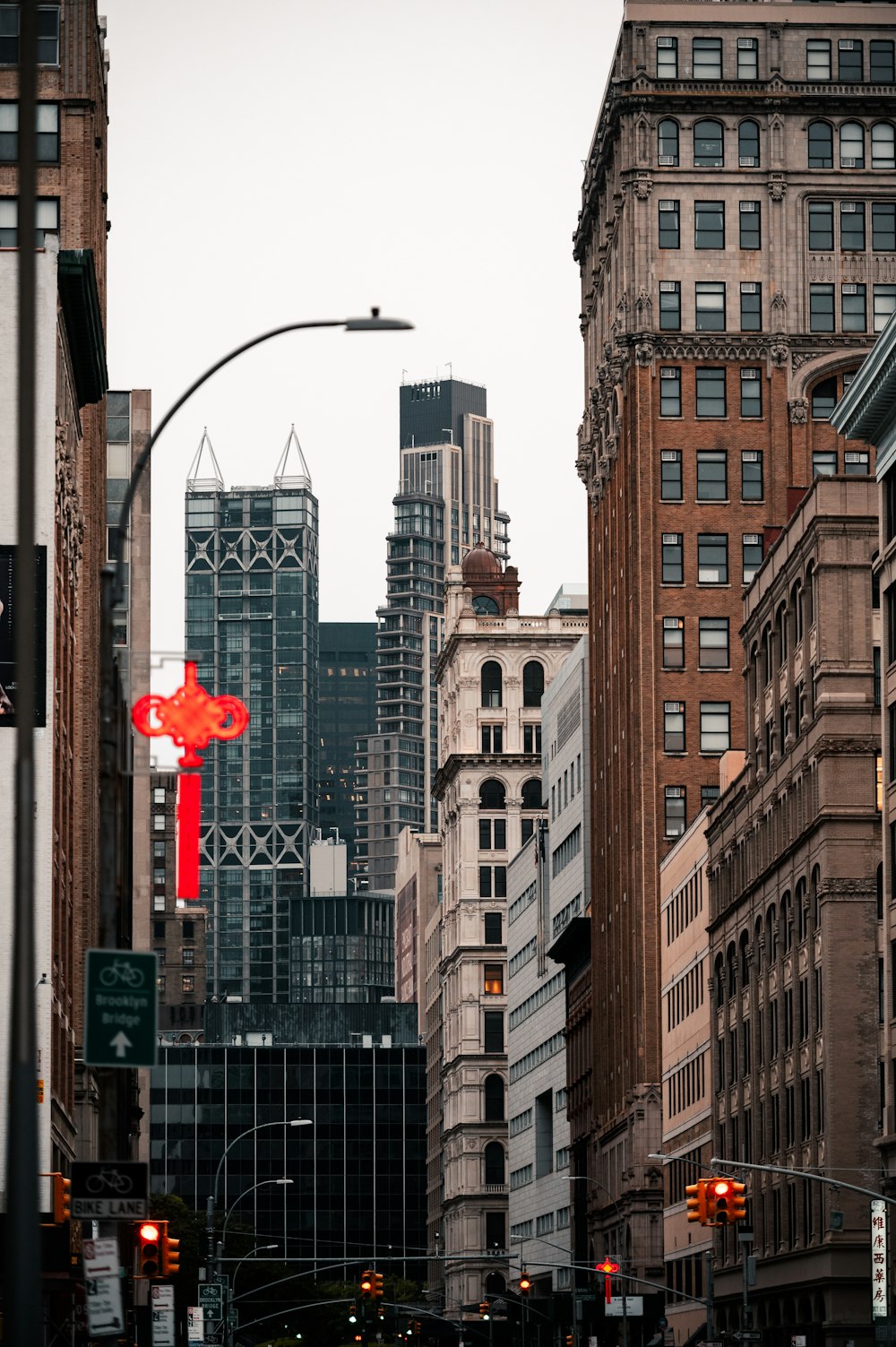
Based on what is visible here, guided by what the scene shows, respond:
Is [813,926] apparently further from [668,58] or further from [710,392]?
[668,58]

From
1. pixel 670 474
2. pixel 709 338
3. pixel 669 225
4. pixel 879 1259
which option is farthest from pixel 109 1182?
pixel 669 225

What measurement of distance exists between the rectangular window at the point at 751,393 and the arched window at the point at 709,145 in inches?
442

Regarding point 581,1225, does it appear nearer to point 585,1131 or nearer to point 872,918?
point 585,1131

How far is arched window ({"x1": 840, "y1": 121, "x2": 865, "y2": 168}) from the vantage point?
12825 cm

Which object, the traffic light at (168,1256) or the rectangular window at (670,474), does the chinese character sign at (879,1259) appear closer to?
the traffic light at (168,1256)

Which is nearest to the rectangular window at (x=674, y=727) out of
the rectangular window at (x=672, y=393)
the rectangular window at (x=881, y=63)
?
the rectangular window at (x=672, y=393)

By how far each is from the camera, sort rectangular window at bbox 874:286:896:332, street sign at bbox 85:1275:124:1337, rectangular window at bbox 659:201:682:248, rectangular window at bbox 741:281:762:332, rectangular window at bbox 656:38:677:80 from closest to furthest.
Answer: street sign at bbox 85:1275:124:1337
rectangular window at bbox 874:286:896:332
rectangular window at bbox 741:281:762:332
rectangular window at bbox 659:201:682:248
rectangular window at bbox 656:38:677:80

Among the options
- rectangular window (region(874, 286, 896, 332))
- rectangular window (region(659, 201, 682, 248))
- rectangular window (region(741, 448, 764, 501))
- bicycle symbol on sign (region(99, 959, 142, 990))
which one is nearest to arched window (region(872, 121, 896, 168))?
rectangular window (region(874, 286, 896, 332))

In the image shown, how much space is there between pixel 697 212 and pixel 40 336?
69.3 m

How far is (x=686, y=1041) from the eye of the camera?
357 feet

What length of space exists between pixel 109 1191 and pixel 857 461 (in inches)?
4030

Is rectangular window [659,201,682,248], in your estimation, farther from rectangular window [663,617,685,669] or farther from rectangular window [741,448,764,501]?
rectangular window [663,617,685,669]

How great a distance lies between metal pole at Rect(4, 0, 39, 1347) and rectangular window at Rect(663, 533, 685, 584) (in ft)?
346

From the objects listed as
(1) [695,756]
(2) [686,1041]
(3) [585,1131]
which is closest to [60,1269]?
(2) [686,1041]
